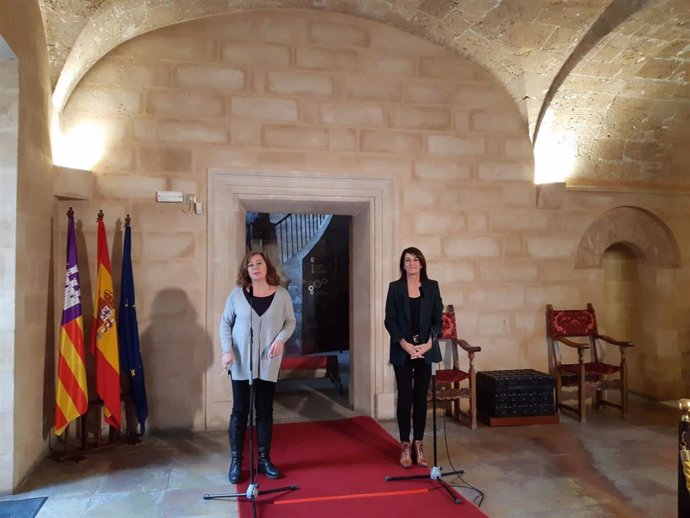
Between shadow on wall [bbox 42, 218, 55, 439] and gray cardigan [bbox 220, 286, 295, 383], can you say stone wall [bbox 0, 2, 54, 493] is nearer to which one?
shadow on wall [bbox 42, 218, 55, 439]

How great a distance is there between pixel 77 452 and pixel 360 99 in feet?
11.8

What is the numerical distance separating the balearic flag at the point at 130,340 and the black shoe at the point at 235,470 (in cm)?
112

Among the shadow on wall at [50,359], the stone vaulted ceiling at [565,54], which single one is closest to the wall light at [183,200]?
the shadow on wall at [50,359]

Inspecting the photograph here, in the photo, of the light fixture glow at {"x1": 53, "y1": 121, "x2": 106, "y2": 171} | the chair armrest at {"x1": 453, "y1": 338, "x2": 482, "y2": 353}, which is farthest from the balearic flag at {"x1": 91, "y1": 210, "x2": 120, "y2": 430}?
the chair armrest at {"x1": 453, "y1": 338, "x2": 482, "y2": 353}

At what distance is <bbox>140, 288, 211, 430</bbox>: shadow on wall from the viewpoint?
13.8ft

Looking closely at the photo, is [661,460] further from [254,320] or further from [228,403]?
[228,403]

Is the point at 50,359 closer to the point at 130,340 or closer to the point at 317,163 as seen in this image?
the point at 130,340

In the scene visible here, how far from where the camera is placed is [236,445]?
3193 millimetres

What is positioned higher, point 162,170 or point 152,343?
point 162,170

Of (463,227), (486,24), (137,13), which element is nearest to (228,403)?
(463,227)

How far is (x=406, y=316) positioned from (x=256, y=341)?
98cm

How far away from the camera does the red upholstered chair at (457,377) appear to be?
435 centimetres

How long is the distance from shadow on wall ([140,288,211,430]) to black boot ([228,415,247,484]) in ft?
3.76

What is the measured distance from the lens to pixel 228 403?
4301 mm
